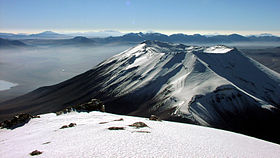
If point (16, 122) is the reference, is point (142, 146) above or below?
above

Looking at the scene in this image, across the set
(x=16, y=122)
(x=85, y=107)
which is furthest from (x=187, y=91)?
(x=16, y=122)

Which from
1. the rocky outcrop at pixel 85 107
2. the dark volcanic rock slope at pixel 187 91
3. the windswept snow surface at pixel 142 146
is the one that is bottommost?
the dark volcanic rock slope at pixel 187 91

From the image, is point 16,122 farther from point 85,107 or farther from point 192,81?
point 192,81

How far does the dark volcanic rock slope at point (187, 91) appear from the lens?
94.2m

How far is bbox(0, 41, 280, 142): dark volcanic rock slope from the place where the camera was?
94.2 meters

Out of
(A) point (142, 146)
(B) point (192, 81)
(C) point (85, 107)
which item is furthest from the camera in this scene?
(B) point (192, 81)

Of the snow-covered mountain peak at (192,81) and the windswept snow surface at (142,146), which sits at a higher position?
the windswept snow surface at (142,146)

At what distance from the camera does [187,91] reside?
111062mm

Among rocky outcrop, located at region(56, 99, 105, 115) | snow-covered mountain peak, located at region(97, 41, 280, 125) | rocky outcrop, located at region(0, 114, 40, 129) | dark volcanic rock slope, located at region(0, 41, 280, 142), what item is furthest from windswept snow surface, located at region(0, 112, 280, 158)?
snow-covered mountain peak, located at region(97, 41, 280, 125)

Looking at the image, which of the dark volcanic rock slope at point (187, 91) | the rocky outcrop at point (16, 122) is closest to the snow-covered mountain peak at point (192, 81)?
the dark volcanic rock slope at point (187, 91)

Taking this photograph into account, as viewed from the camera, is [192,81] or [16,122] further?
[192,81]

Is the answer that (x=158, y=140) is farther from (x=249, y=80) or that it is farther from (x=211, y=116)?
(x=249, y=80)

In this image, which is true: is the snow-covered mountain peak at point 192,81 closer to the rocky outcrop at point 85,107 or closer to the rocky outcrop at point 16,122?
the rocky outcrop at point 85,107

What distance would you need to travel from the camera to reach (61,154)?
1902 cm
